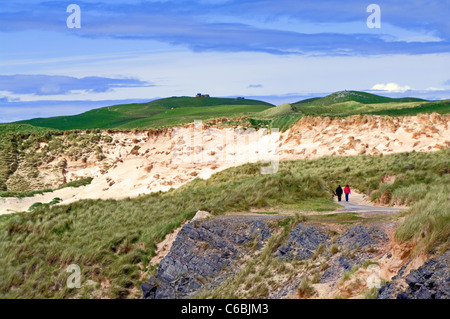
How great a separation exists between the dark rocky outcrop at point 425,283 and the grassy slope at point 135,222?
0.76 metres

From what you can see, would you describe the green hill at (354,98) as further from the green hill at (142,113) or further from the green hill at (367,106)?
the green hill at (142,113)

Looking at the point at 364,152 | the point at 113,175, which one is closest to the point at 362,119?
the point at 364,152

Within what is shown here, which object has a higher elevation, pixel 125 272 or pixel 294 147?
pixel 294 147

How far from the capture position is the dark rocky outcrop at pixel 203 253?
63.7 feet

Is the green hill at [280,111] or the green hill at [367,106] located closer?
the green hill at [367,106]

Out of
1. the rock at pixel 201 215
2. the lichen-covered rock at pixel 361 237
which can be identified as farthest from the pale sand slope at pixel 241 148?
the lichen-covered rock at pixel 361 237

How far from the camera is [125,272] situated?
2144 centimetres

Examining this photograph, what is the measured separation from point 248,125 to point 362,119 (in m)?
11.2

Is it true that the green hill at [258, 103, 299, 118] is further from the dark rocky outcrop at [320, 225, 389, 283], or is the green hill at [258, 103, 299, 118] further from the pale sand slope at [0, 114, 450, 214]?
the dark rocky outcrop at [320, 225, 389, 283]

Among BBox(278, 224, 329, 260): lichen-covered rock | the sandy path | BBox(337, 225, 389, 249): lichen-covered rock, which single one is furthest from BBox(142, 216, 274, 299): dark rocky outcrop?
the sandy path

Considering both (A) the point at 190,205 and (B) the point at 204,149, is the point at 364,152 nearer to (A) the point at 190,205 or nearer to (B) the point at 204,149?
(B) the point at 204,149

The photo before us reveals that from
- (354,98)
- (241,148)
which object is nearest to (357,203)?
(241,148)

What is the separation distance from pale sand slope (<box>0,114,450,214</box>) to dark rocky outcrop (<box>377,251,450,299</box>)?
29311mm

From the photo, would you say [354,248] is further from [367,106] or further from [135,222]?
[367,106]
